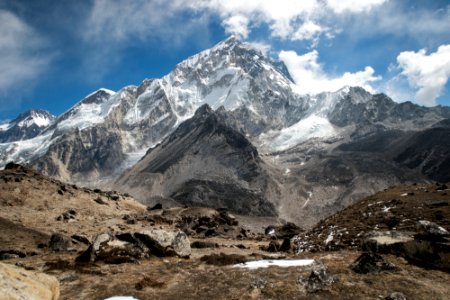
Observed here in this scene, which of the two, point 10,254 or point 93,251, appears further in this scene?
point 10,254

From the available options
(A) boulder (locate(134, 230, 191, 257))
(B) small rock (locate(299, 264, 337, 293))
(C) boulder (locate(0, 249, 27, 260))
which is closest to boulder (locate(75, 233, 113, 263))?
(A) boulder (locate(134, 230, 191, 257))

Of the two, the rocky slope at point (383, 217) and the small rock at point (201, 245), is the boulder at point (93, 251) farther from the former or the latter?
the small rock at point (201, 245)

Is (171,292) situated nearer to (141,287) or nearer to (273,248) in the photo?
(141,287)

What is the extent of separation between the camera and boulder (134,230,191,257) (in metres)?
27.6

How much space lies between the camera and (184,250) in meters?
29.0

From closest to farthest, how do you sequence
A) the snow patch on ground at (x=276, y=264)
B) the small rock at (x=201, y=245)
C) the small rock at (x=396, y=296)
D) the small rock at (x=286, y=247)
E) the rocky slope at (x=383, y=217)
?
1. the small rock at (x=396, y=296)
2. the snow patch on ground at (x=276, y=264)
3. the rocky slope at (x=383, y=217)
4. the small rock at (x=286, y=247)
5. the small rock at (x=201, y=245)

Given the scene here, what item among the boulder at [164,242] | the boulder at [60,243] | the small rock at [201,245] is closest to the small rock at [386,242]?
the boulder at [164,242]

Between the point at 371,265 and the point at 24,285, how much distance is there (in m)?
15.2

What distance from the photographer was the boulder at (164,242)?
2761 centimetres

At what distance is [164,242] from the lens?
28250mm

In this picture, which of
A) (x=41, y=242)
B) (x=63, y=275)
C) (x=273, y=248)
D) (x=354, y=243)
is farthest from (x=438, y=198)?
(x=41, y=242)

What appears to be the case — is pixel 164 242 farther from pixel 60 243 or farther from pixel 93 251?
pixel 60 243

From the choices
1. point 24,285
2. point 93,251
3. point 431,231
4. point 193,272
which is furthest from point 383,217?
point 24,285

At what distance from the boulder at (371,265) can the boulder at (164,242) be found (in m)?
12.5
